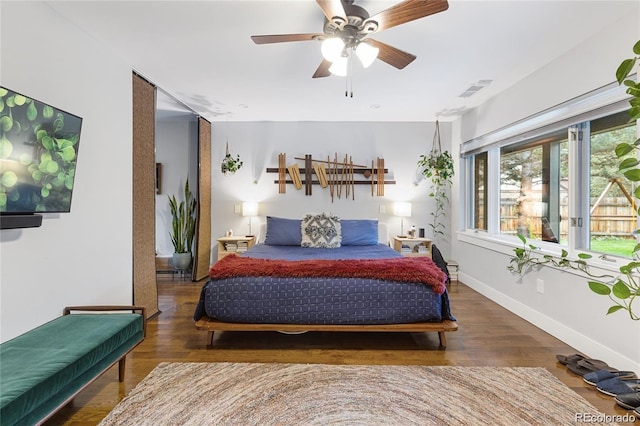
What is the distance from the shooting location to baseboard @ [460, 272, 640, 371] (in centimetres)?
225

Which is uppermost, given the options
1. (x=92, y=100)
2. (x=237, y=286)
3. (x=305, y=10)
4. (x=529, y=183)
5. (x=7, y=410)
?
(x=305, y=10)

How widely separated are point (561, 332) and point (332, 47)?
2967 millimetres

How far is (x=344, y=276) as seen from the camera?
2.68m

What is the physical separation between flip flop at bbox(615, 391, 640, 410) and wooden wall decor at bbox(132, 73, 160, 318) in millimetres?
3686

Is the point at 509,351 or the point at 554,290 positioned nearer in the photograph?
the point at 509,351

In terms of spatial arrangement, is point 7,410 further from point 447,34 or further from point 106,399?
point 447,34

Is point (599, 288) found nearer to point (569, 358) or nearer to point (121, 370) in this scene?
point (569, 358)

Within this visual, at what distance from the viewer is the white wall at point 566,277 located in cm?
226

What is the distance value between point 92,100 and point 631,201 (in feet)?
13.7

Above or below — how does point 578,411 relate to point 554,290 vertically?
below

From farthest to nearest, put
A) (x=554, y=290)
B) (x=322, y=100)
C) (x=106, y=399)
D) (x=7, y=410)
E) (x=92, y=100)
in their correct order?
(x=322, y=100) < (x=554, y=290) < (x=92, y=100) < (x=106, y=399) < (x=7, y=410)

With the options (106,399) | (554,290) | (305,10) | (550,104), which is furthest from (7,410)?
(550,104)

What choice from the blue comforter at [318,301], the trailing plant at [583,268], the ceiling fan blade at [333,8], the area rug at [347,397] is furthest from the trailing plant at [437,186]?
the ceiling fan blade at [333,8]

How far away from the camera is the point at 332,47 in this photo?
6.78 ft
